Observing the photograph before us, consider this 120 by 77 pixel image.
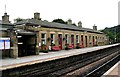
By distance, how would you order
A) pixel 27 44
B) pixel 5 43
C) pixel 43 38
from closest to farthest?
pixel 5 43 < pixel 27 44 < pixel 43 38

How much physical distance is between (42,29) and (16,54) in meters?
9.29

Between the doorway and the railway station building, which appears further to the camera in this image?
the doorway

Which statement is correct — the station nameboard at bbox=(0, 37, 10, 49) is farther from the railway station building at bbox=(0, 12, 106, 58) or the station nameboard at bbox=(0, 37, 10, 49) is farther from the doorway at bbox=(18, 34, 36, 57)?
the doorway at bbox=(18, 34, 36, 57)

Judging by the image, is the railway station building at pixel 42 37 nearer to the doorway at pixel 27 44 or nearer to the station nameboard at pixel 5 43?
the doorway at pixel 27 44

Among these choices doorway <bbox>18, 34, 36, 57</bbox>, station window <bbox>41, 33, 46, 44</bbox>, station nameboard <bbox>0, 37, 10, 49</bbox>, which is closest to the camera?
station nameboard <bbox>0, 37, 10, 49</bbox>

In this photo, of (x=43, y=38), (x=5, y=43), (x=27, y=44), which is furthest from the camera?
(x=43, y=38)

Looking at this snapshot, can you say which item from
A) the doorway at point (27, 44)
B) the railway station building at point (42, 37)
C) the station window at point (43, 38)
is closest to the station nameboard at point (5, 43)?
the railway station building at point (42, 37)

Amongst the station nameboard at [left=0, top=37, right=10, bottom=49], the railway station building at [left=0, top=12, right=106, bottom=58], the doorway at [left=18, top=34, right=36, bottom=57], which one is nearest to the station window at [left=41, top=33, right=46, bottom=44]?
the railway station building at [left=0, top=12, right=106, bottom=58]

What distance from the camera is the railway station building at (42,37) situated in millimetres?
23722

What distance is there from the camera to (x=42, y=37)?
101 feet

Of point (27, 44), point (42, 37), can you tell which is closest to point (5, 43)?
point (27, 44)

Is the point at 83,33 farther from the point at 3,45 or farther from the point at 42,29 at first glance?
the point at 3,45

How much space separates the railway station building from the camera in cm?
2372

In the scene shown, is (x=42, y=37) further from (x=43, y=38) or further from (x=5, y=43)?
(x=5, y=43)
